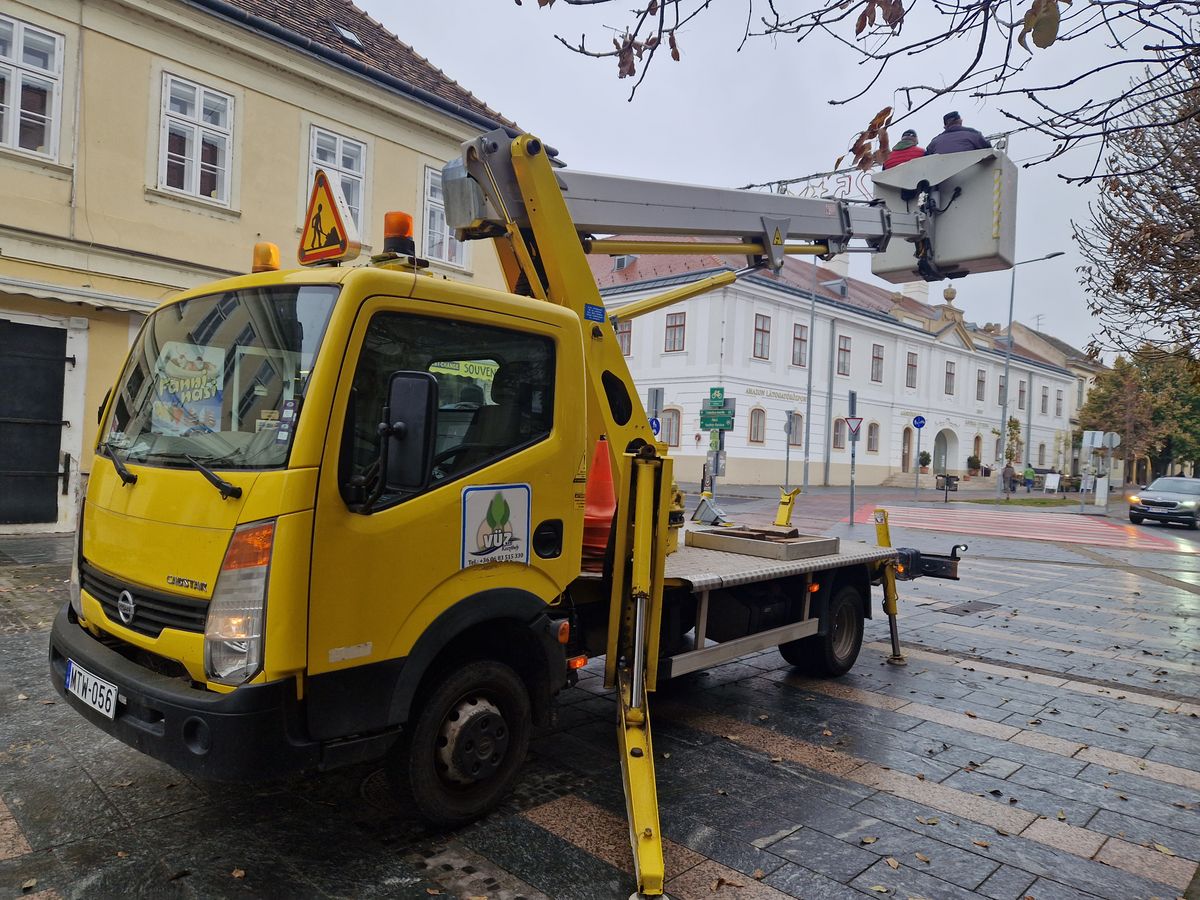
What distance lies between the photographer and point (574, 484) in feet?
13.6

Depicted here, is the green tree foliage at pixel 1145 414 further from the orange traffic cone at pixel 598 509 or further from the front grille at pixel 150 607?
the front grille at pixel 150 607

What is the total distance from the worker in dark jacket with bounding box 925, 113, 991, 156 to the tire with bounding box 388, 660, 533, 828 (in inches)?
209

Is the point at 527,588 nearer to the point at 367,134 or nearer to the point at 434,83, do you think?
→ the point at 367,134

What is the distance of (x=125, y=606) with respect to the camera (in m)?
3.39

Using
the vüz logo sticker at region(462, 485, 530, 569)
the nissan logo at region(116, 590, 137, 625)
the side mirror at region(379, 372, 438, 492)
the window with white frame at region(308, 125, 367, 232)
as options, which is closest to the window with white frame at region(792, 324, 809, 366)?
the window with white frame at region(308, 125, 367, 232)

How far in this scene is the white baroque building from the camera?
3678 cm

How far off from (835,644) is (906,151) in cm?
402

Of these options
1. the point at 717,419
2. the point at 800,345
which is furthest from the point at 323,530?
the point at 800,345

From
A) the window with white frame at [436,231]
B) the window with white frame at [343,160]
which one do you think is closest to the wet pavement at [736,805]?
the window with white frame at [343,160]

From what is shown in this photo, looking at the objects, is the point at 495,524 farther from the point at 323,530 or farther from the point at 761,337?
the point at 761,337

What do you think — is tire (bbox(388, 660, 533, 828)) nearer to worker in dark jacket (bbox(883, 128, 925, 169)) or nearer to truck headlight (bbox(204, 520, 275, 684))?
truck headlight (bbox(204, 520, 275, 684))

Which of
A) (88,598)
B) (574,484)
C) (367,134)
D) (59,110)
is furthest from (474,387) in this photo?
(367,134)

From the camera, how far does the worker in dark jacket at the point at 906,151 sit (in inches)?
267

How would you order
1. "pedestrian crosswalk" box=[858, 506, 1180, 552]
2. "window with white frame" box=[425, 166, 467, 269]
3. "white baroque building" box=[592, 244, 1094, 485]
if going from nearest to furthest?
"window with white frame" box=[425, 166, 467, 269] < "pedestrian crosswalk" box=[858, 506, 1180, 552] < "white baroque building" box=[592, 244, 1094, 485]
